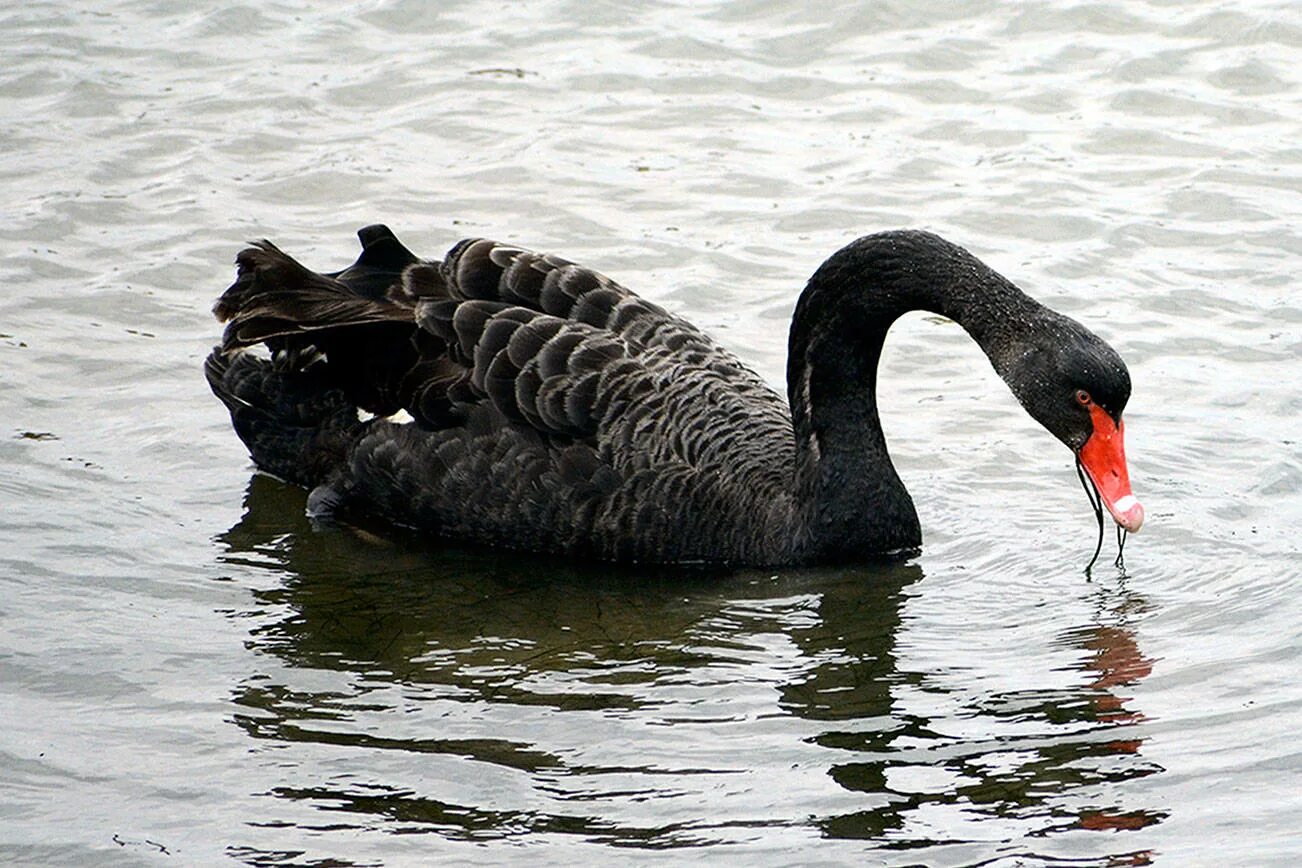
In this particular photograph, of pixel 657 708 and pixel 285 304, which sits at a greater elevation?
pixel 285 304

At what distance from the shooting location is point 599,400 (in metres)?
7.62

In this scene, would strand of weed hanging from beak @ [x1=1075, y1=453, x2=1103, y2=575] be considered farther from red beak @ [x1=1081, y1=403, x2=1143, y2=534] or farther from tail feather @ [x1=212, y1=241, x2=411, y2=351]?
tail feather @ [x1=212, y1=241, x2=411, y2=351]

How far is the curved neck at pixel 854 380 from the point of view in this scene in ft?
24.5

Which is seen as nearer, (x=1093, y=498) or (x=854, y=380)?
(x=1093, y=498)

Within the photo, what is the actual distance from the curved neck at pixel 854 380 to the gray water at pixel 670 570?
196 mm

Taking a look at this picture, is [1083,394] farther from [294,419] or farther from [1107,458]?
[294,419]

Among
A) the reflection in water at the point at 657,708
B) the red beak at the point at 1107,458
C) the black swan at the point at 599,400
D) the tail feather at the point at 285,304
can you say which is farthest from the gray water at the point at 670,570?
the tail feather at the point at 285,304

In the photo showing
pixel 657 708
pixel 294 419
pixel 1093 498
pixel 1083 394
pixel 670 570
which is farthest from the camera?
pixel 294 419

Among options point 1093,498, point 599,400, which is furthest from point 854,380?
point 1093,498

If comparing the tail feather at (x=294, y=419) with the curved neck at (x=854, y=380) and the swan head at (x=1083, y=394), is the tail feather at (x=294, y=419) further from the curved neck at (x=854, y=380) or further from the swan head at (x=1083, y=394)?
the swan head at (x=1083, y=394)

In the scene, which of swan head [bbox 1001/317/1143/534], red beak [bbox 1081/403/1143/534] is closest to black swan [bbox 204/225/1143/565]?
swan head [bbox 1001/317/1143/534]

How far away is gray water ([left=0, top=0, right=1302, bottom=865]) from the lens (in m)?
5.58

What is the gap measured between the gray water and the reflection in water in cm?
2

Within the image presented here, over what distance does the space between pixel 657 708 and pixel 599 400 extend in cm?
170
